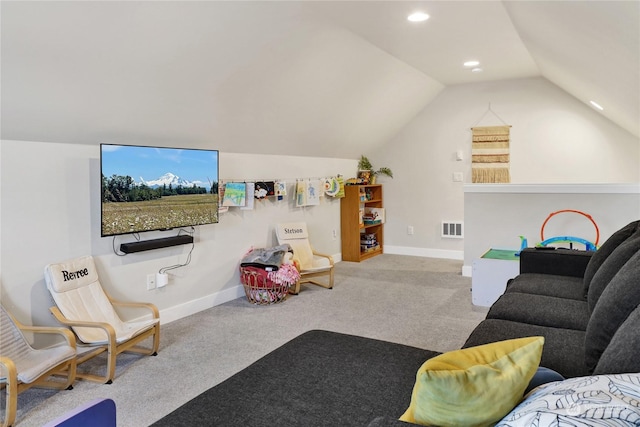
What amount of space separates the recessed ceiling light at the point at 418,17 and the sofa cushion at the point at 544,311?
2.24 m

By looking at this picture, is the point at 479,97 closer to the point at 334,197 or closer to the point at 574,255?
the point at 334,197

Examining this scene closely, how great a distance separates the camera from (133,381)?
9.60ft

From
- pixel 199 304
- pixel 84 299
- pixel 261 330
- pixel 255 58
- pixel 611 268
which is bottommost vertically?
pixel 261 330

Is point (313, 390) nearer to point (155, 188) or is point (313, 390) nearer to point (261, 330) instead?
point (261, 330)

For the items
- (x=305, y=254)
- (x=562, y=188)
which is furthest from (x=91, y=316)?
(x=562, y=188)

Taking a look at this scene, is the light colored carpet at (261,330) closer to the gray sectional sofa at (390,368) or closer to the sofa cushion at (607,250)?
the gray sectional sofa at (390,368)

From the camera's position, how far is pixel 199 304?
441cm

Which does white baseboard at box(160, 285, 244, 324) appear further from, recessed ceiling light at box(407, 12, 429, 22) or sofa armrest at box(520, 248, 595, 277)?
recessed ceiling light at box(407, 12, 429, 22)

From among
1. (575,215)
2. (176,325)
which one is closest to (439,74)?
(575,215)

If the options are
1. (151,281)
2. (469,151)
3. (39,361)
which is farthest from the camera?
(469,151)

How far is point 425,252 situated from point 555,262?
3670 mm

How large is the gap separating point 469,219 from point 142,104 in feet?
11.7

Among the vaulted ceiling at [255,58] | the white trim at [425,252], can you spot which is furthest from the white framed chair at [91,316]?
the white trim at [425,252]

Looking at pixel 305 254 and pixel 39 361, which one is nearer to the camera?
pixel 39 361
